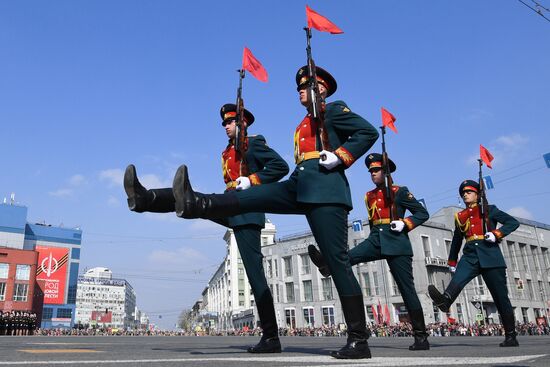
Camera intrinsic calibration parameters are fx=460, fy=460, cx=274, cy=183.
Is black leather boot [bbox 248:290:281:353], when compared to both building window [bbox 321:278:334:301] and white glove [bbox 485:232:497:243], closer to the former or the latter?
white glove [bbox 485:232:497:243]

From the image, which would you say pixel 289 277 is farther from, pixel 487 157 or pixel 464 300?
pixel 487 157

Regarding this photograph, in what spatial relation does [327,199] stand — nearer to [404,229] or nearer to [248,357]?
[248,357]

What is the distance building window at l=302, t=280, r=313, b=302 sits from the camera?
52.4 m

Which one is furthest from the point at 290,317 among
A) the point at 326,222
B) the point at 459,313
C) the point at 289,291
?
the point at 326,222

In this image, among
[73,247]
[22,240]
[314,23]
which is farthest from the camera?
[73,247]

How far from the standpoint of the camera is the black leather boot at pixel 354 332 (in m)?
3.54

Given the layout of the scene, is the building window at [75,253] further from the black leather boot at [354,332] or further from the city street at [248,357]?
the black leather boot at [354,332]

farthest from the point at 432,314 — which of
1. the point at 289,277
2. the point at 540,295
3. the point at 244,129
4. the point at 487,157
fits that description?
the point at 244,129

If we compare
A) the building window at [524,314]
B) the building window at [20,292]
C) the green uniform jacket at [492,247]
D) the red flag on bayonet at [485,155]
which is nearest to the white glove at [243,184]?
the green uniform jacket at [492,247]

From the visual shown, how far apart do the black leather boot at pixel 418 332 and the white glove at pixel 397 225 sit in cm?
100

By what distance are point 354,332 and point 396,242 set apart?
233 cm

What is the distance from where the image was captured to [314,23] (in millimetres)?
4832

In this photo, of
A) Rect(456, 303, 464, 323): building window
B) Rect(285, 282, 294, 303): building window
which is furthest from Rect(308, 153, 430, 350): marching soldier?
Rect(285, 282, 294, 303): building window

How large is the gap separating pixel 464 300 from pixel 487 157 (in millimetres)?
43871
